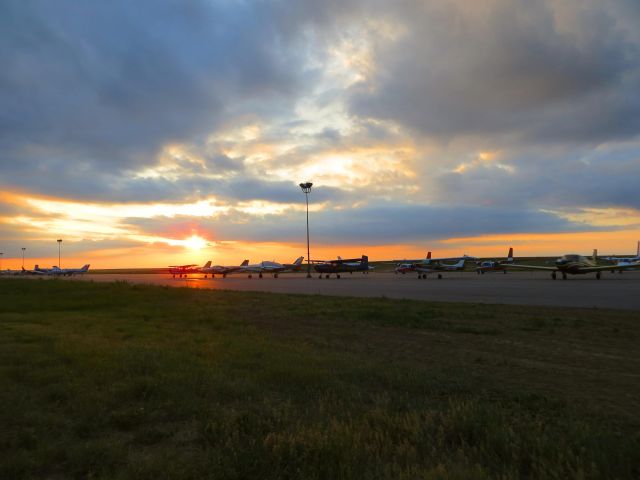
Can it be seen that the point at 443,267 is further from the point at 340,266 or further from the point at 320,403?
the point at 320,403

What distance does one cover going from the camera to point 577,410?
17.9 ft

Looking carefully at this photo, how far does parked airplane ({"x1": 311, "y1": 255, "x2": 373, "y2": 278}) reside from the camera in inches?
2584

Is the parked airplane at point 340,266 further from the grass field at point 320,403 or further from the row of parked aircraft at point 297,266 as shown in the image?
the grass field at point 320,403

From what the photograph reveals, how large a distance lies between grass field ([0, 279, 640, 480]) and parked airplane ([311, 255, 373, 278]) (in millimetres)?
52018

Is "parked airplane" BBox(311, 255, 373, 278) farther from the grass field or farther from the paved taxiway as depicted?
the grass field

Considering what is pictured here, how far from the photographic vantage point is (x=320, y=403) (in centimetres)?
562

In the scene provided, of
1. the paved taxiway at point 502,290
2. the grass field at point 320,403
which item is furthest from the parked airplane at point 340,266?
the grass field at point 320,403

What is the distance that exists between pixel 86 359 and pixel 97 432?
3685 millimetres

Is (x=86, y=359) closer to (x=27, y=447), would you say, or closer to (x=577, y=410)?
(x=27, y=447)

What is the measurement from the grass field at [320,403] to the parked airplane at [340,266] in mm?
52018

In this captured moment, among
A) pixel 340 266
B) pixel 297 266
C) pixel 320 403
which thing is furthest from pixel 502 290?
pixel 297 266

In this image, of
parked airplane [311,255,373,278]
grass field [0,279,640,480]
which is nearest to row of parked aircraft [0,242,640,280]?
parked airplane [311,255,373,278]

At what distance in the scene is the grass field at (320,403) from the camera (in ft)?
12.9

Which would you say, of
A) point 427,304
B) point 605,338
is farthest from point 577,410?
point 427,304
